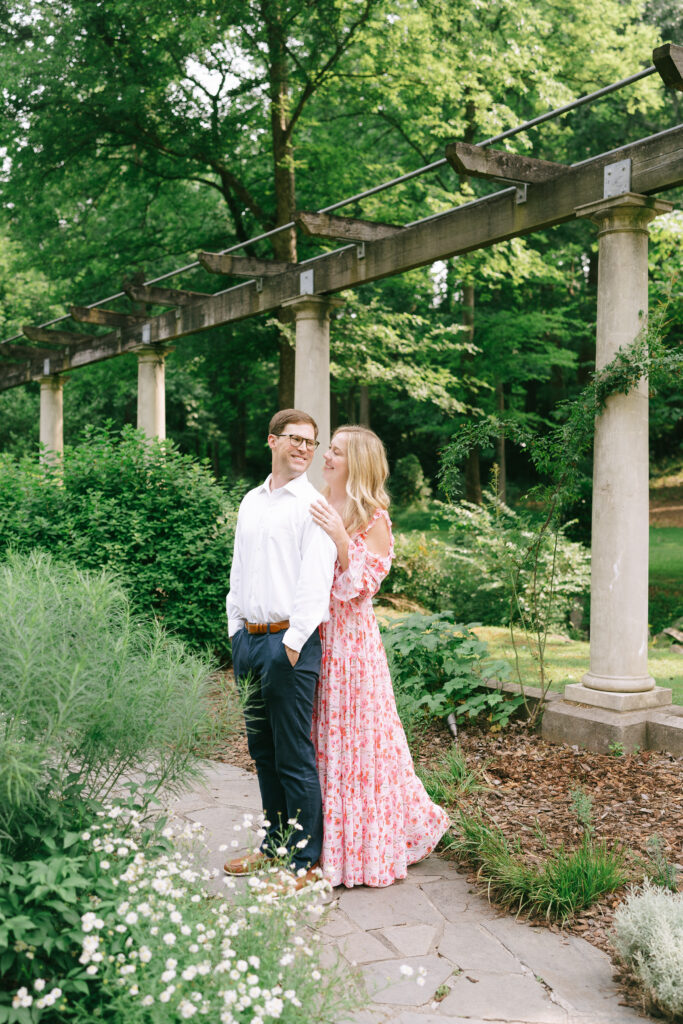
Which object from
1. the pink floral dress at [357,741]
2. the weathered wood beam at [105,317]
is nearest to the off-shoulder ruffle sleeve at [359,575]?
the pink floral dress at [357,741]

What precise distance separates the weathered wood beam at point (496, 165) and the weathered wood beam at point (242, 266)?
344 cm

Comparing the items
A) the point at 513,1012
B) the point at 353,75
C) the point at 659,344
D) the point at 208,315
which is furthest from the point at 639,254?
the point at 353,75

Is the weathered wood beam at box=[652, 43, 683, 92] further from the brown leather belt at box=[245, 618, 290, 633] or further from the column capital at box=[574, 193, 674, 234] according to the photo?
the brown leather belt at box=[245, 618, 290, 633]

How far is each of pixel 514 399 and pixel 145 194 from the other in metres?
11.3

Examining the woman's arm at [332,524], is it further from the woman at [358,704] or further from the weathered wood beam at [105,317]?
the weathered wood beam at [105,317]

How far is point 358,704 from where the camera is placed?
13.0 ft

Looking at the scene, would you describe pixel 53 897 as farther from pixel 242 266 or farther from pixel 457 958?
pixel 242 266

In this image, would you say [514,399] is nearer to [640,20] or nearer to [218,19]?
[640,20]

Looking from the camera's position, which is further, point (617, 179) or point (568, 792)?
point (617, 179)

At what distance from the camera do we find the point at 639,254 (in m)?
5.89

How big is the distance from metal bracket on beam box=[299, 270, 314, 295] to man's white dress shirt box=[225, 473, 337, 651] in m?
5.56

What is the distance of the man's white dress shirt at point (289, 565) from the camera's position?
11.8 ft

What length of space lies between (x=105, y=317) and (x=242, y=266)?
4081mm

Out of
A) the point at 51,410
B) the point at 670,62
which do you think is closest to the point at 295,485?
the point at 670,62
